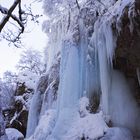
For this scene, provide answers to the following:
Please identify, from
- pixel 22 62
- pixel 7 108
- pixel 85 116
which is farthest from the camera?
pixel 22 62

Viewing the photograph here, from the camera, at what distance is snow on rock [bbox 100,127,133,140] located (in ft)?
23.0

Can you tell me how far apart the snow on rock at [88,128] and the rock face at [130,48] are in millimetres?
1264

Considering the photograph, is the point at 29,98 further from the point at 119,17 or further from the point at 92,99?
the point at 119,17

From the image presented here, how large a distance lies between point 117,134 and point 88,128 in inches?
38.1

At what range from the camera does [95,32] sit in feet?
26.6

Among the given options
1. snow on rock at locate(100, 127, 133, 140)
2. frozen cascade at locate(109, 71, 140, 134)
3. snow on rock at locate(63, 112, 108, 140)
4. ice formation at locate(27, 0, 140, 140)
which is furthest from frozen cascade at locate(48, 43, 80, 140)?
snow on rock at locate(100, 127, 133, 140)

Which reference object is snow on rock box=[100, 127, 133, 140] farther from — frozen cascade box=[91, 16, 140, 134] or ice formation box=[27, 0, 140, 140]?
frozen cascade box=[91, 16, 140, 134]

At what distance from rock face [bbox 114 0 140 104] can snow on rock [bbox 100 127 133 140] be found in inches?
43.5

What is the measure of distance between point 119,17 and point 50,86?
14.1 ft

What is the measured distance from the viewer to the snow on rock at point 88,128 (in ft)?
24.1

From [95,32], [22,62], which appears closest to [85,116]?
[95,32]

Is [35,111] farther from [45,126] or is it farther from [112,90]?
[112,90]

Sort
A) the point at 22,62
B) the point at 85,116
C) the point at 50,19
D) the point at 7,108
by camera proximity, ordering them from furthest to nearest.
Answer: the point at 22,62 → the point at 7,108 → the point at 50,19 → the point at 85,116

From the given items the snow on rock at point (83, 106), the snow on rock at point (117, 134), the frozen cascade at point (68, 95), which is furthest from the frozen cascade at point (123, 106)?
the frozen cascade at point (68, 95)
